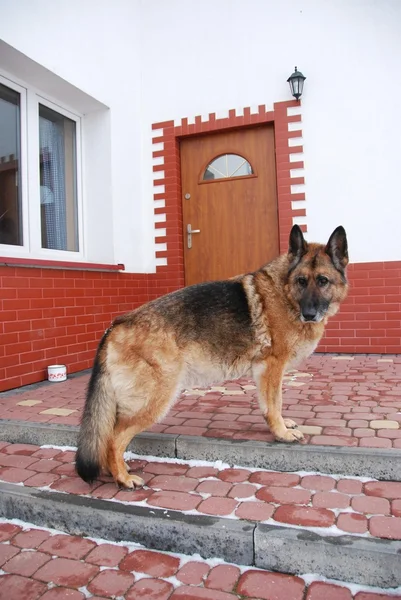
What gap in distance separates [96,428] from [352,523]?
1404 millimetres

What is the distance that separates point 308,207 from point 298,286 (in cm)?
363

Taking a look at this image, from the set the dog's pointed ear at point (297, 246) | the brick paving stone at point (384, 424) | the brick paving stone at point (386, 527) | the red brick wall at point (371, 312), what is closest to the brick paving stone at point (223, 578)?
the brick paving stone at point (386, 527)

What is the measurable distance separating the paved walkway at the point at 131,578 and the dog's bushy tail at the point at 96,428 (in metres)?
0.38

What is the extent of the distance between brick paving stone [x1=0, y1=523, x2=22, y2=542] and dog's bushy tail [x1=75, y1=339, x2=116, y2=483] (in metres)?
0.47

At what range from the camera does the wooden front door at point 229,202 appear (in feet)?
21.4

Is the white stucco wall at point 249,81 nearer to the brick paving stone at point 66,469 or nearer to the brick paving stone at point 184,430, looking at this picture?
the brick paving stone at point 184,430

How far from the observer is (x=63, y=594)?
73.7 inches

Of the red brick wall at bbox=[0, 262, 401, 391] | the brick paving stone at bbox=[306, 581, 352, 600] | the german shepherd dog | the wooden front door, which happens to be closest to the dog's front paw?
the german shepherd dog

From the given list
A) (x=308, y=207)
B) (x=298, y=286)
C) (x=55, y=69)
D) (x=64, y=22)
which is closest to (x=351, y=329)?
(x=308, y=207)

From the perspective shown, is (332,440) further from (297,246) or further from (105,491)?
(105,491)

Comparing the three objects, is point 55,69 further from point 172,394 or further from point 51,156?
point 172,394

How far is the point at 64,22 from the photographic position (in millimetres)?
5367

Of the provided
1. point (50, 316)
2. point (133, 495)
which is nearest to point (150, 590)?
point (133, 495)

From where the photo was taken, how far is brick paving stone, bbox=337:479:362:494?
2.38m
